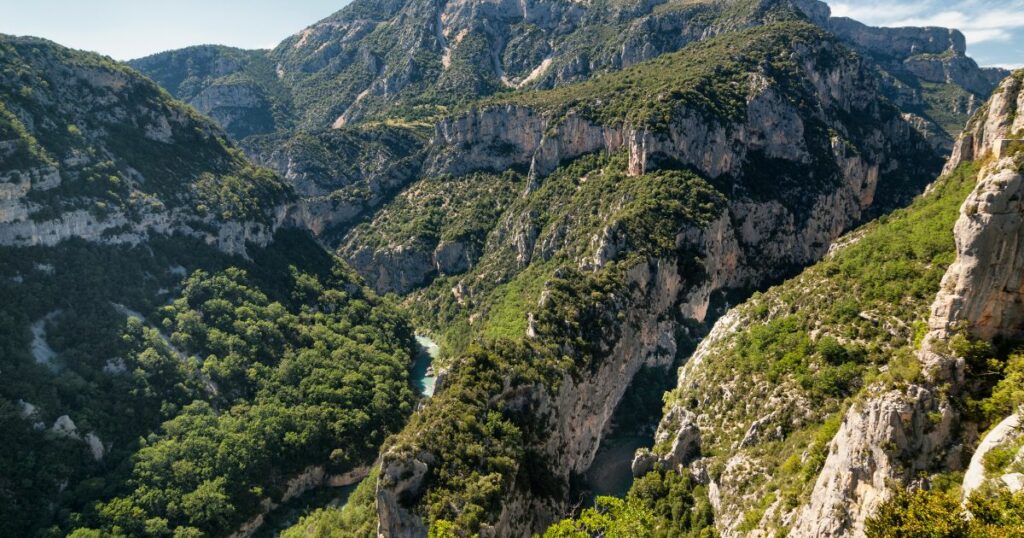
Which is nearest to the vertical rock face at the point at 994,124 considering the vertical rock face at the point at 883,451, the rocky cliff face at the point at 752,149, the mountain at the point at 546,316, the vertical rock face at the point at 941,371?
the mountain at the point at 546,316

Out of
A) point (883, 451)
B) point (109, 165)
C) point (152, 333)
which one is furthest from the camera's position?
point (109, 165)

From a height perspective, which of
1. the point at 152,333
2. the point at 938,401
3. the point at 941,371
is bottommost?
the point at 152,333

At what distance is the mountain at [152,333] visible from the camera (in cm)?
7125

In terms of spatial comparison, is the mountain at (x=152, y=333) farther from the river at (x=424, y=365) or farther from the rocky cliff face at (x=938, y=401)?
the rocky cliff face at (x=938, y=401)

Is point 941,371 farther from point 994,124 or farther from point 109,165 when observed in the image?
point 109,165

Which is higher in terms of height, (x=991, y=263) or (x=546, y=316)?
(x=991, y=263)

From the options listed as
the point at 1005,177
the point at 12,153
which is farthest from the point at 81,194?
the point at 1005,177

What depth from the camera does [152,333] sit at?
290ft

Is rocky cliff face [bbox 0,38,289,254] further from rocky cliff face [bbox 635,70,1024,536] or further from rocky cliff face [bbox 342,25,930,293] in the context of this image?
rocky cliff face [bbox 635,70,1024,536]

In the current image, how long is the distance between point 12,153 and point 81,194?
35.3 feet

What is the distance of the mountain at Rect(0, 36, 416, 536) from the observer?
71250mm

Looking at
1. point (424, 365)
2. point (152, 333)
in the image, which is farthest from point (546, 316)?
point (152, 333)

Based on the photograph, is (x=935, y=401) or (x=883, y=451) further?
(x=935, y=401)

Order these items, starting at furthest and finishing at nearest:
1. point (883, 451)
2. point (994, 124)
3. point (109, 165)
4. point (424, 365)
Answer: point (424, 365) → point (109, 165) → point (994, 124) → point (883, 451)
